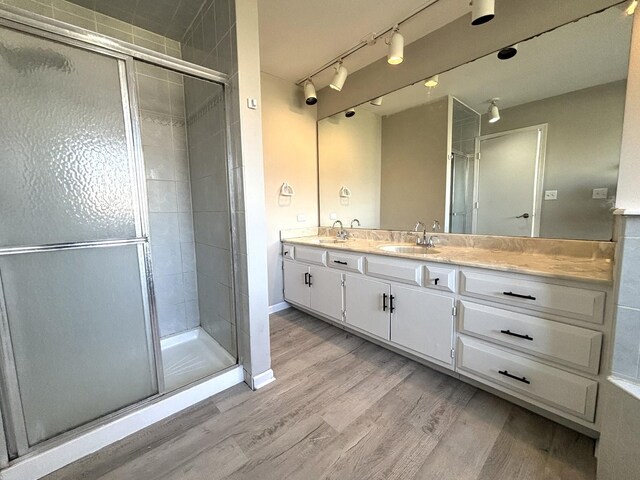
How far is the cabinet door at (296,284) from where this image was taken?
8.81 ft

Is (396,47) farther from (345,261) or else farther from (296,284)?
(296,284)

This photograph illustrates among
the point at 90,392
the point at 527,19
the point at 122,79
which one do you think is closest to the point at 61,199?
the point at 122,79

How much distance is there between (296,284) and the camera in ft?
9.19

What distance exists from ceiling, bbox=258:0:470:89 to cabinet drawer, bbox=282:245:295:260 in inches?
71.6

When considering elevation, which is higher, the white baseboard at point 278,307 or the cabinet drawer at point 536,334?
the cabinet drawer at point 536,334

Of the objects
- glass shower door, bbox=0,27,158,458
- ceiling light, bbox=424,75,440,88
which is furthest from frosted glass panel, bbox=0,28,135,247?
ceiling light, bbox=424,75,440,88

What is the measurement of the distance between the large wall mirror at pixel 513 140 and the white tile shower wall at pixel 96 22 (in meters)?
1.91

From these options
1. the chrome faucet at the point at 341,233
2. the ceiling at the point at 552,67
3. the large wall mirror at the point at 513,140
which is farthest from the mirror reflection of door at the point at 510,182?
the chrome faucet at the point at 341,233

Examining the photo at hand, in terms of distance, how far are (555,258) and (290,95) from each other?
9.14 ft

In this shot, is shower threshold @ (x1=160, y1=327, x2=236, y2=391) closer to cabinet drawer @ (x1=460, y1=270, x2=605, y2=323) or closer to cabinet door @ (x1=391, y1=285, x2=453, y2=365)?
cabinet door @ (x1=391, y1=285, x2=453, y2=365)

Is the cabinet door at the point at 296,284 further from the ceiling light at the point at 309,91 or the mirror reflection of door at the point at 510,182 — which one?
the ceiling light at the point at 309,91

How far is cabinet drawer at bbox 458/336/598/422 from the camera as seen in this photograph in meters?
1.20

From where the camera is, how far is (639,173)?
3.24 ft

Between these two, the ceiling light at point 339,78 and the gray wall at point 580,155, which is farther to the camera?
the ceiling light at point 339,78
